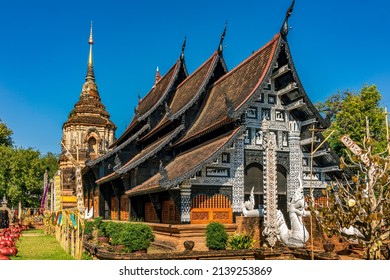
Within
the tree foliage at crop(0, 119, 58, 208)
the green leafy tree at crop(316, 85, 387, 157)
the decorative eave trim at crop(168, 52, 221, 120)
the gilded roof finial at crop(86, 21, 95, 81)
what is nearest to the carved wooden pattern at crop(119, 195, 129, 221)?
the decorative eave trim at crop(168, 52, 221, 120)

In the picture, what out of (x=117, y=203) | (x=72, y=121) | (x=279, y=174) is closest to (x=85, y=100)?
(x=72, y=121)

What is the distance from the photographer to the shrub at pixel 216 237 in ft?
44.2

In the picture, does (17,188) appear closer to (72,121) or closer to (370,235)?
(72,121)

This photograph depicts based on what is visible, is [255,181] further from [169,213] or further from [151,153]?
[151,153]

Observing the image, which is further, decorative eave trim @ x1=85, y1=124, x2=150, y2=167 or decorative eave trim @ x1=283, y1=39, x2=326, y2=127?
decorative eave trim @ x1=85, y1=124, x2=150, y2=167

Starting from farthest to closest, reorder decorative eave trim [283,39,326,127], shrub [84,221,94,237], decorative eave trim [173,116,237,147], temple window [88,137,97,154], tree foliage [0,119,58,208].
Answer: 1. temple window [88,137,97,154]
2. tree foliage [0,119,58,208]
3. shrub [84,221,94,237]
4. decorative eave trim [283,39,326,127]
5. decorative eave trim [173,116,237,147]

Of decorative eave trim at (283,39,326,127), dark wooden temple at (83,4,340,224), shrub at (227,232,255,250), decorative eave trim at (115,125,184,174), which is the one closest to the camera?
shrub at (227,232,255,250)

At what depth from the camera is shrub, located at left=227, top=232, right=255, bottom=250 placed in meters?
13.5

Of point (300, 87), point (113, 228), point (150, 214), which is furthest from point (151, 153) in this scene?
point (300, 87)

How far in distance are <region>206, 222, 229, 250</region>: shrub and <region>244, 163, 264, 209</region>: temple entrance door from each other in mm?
3001

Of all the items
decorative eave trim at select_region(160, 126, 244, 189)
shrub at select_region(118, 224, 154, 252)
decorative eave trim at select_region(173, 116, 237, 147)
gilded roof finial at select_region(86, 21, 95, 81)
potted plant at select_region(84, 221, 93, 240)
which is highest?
gilded roof finial at select_region(86, 21, 95, 81)

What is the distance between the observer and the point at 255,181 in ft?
54.9

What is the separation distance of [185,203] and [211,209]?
1.06m

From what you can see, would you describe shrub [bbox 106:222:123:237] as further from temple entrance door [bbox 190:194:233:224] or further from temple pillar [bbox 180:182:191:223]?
temple entrance door [bbox 190:194:233:224]
